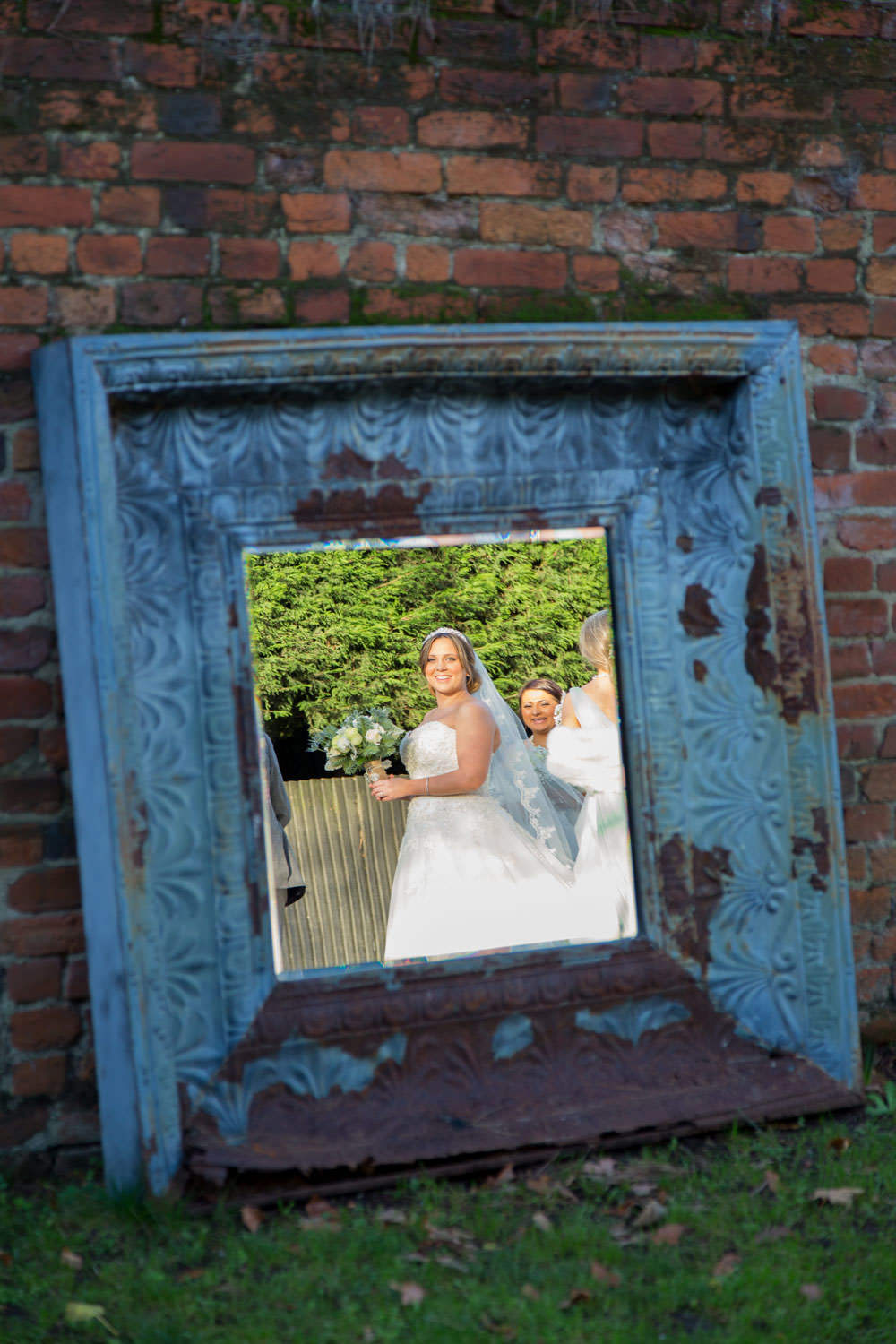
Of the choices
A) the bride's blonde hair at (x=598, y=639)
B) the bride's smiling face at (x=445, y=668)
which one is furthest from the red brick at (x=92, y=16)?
the bride's blonde hair at (x=598, y=639)

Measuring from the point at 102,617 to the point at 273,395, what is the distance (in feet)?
2.14

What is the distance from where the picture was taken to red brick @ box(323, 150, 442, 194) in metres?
2.55

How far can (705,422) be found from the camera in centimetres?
276

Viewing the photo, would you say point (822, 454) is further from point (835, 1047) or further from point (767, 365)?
point (835, 1047)

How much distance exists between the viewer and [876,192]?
9.37 feet

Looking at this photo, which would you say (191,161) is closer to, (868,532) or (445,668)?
(868,532)

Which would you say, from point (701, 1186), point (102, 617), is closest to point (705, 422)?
point (102, 617)

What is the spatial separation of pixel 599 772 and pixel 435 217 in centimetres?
287

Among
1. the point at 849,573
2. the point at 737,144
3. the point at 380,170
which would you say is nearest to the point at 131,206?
the point at 380,170

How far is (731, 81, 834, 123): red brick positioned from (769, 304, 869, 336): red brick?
49 cm

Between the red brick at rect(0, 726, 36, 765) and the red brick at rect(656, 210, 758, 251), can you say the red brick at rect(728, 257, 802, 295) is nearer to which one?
the red brick at rect(656, 210, 758, 251)

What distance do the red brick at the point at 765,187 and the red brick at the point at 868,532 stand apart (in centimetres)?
85

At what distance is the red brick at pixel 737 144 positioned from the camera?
9.03 feet

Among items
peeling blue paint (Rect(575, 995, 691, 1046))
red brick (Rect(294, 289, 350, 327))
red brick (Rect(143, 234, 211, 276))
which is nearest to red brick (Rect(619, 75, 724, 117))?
red brick (Rect(294, 289, 350, 327))
